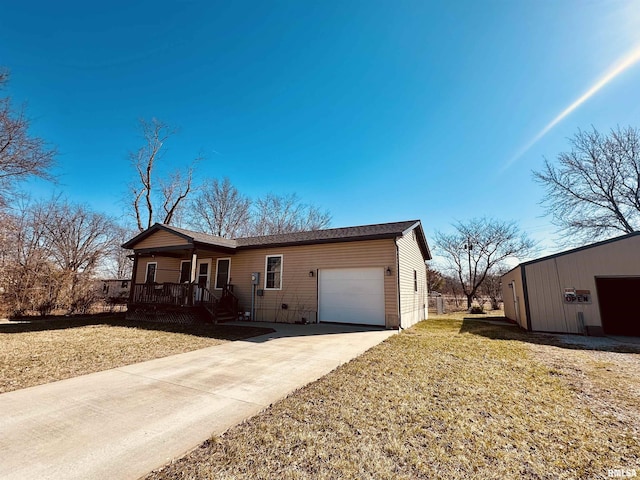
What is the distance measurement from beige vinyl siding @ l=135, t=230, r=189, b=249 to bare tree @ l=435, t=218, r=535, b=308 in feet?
74.0

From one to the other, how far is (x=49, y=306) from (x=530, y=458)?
722 inches

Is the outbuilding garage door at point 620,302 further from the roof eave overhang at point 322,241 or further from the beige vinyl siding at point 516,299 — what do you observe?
the roof eave overhang at point 322,241

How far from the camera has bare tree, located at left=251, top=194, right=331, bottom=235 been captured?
90.6 ft

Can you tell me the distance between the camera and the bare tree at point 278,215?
27609 millimetres

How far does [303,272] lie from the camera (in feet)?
38.5

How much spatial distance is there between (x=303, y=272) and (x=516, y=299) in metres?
9.73

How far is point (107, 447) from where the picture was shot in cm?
252

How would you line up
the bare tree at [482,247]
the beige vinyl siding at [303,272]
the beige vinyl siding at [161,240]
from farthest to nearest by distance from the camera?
the bare tree at [482,247] → the beige vinyl siding at [161,240] → the beige vinyl siding at [303,272]

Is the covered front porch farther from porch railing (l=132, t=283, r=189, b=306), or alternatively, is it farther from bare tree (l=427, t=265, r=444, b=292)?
bare tree (l=427, t=265, r=444, b=292)

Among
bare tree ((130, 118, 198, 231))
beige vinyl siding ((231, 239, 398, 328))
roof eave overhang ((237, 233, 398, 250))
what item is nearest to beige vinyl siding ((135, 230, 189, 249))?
roof eave overhang ((237, 233, 398, 250))

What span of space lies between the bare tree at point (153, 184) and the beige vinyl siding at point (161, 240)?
977cm

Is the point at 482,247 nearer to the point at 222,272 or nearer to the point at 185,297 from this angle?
the point at 222,272

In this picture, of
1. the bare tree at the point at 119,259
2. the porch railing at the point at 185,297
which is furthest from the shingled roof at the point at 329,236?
the bare tree at the point at 119,259

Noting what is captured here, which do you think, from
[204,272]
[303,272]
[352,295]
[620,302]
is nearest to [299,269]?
[303,272]
